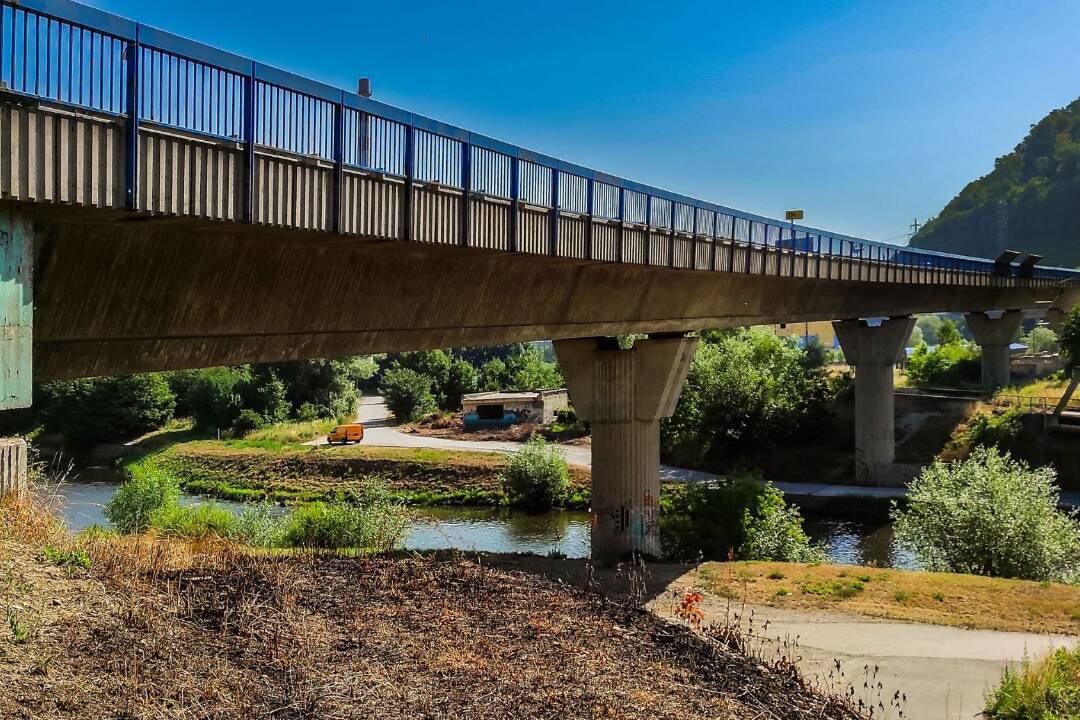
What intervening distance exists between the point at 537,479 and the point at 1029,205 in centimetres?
12839

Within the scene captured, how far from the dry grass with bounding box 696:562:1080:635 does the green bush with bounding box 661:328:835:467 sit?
26.5 m

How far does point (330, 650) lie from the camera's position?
32.1ft

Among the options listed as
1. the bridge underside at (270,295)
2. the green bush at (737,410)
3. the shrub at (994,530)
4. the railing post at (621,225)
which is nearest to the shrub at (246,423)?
the green bush at (737,410)

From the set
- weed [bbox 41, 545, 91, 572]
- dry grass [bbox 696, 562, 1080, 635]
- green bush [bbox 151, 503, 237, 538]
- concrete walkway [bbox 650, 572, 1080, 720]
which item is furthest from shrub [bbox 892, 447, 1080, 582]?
weed [bbox 41, 545, 91, 572]

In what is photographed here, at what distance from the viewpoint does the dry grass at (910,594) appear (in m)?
15.9

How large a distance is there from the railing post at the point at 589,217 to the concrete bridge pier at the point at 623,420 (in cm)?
601

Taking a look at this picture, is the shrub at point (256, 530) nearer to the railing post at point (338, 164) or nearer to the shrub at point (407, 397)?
the railing post at point (338, 164)

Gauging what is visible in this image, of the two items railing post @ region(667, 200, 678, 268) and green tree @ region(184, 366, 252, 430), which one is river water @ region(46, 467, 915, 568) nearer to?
railing post @ region(667, 200, 678, 268)

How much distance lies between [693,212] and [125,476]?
36606mm

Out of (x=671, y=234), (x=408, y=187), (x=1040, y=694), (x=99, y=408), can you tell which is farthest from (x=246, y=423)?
(x=1040, y=694)

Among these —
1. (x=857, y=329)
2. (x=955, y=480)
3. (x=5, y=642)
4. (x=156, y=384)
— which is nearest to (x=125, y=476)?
(x=156, y=384)

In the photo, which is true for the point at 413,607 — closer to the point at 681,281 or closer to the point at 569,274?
the point at 569,274

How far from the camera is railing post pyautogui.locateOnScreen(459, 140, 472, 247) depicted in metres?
14.6

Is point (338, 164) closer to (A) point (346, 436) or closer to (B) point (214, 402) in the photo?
(A) point (346, 436)
